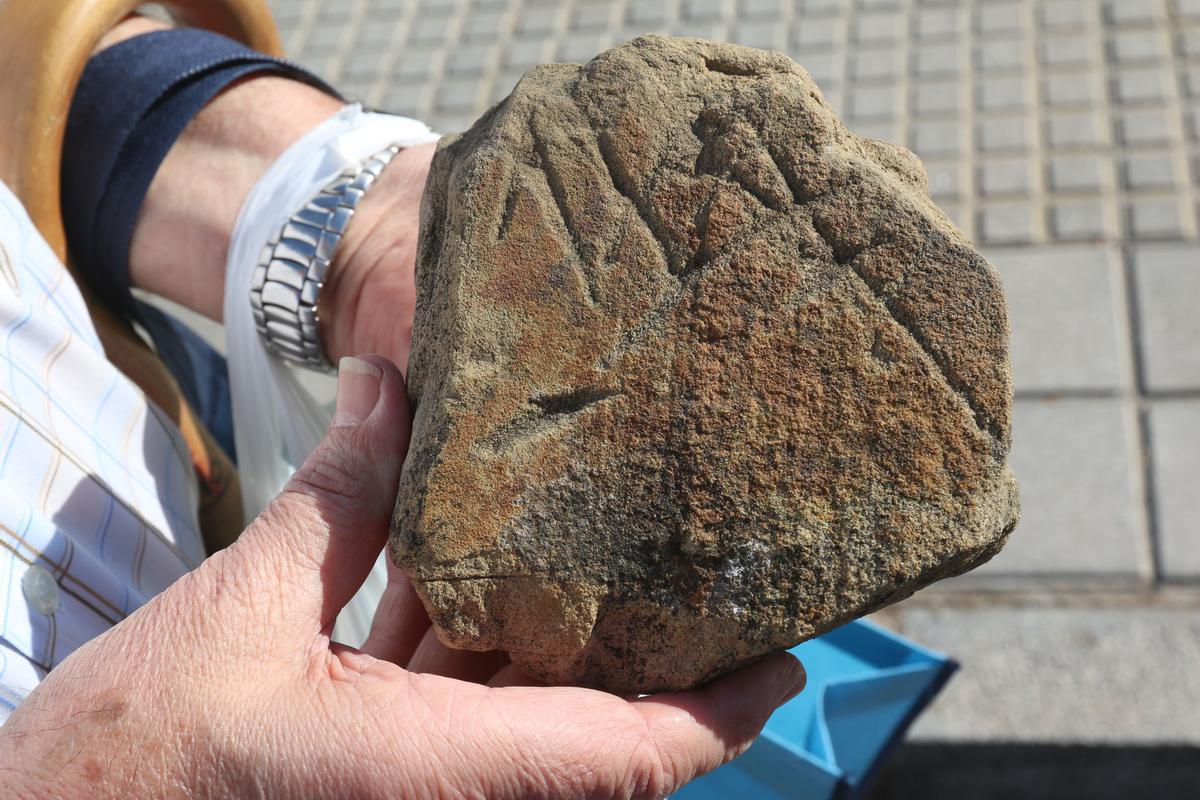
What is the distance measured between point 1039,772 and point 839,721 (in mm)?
778

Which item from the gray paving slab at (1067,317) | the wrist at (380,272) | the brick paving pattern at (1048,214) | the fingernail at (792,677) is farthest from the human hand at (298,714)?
the gray paving slab at (1067,317)

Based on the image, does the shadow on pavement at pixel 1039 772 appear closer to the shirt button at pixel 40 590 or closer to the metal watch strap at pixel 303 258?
the metal watch strap at pixel 303 258

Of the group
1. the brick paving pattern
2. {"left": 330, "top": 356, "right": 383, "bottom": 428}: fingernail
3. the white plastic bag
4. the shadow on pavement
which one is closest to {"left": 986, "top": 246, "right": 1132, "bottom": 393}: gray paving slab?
the brick paving pattern

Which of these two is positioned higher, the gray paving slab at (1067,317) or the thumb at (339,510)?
the thumb at (339,510)

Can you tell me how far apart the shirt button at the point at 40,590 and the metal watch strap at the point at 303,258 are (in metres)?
0.55

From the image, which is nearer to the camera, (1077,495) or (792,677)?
(792,677)

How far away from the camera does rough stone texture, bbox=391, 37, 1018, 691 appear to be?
1248mm

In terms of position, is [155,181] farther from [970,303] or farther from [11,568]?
[970,303]

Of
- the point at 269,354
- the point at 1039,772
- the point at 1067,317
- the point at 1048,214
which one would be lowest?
the point at 1039,772

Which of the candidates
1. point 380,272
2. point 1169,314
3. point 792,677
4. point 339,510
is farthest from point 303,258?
point 1169,314

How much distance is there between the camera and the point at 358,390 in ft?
4.71

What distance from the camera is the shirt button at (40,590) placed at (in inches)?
57.7

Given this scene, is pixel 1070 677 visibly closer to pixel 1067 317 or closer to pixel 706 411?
pixel 1067 317

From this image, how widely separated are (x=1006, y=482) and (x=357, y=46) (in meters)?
3.96
